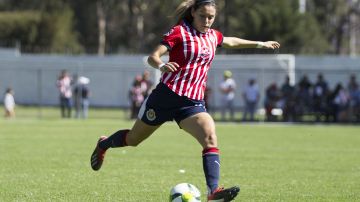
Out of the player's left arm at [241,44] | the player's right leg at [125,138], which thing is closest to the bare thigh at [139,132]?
the player's right leg at [125,138]

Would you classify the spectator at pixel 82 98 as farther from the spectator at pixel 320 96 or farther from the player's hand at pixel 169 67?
the player's hand at pixel 169 67

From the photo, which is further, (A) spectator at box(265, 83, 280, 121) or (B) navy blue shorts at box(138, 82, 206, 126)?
(A) spectator at box(265, 83, 280, 121)

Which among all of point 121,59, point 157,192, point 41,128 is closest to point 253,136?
point 41,128

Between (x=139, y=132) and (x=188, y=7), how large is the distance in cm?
147

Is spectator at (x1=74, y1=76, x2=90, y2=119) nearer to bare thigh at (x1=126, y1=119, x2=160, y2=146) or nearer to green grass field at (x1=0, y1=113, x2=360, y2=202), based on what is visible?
green grass field at (x1=0, y1=113, x2=360, y2=202)

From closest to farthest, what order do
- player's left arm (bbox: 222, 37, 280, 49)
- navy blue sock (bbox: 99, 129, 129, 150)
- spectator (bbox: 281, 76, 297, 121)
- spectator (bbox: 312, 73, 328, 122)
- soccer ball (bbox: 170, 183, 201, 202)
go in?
soccer ball (bbox: 170, 183, 201, 202)
player's left arm (bbox: 222, 37, 280, 49)
navy blue sock (bbox: 99, 129, 129, 150)
spectator (bbox: 312, 73, 328, 122)
spectator (bbox: 281, 76, 297, 121)

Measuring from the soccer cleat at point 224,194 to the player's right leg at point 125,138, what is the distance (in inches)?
44.7

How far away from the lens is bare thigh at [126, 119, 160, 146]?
9102mm

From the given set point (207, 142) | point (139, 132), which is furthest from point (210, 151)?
point (139, 132)

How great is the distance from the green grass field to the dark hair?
2.03m

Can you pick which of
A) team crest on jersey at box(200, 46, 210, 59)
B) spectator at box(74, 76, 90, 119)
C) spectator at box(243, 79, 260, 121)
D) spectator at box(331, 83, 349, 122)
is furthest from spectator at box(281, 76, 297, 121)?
team crest on jersey at box(200, 46, 210, 59)

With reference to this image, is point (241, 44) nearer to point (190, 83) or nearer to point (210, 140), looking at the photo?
point (190, 83)

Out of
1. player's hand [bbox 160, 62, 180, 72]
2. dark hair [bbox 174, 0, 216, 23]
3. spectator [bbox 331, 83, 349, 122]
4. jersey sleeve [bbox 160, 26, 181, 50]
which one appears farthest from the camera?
spectator [bbox 331, 83, 349, 122]

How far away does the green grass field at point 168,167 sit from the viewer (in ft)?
32.6
